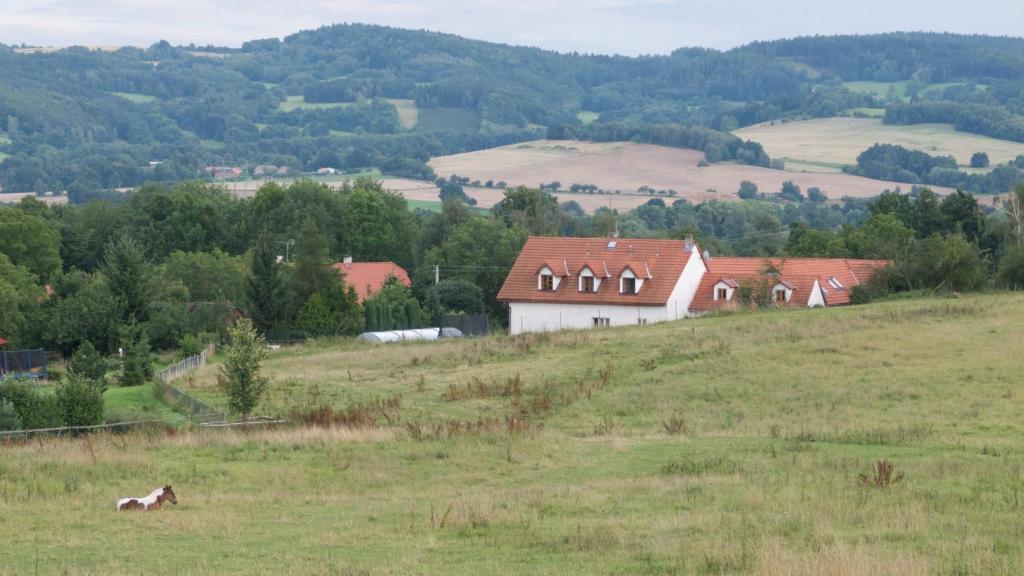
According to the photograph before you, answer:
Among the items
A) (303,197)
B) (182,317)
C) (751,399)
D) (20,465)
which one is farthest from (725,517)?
(303,197)

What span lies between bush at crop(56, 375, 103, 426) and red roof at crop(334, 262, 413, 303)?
47.1m

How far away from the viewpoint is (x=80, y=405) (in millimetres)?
29469

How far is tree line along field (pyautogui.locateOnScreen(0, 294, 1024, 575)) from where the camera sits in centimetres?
1591

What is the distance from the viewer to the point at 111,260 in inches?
2269

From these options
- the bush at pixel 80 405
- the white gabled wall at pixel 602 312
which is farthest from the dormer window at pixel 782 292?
the bush at pixel 80 405

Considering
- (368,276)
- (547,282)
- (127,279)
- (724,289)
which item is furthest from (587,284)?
(127,279)

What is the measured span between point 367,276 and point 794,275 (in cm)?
2704

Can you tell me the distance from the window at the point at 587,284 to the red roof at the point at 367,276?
14387 millimetres

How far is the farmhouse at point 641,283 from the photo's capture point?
64.5 metres

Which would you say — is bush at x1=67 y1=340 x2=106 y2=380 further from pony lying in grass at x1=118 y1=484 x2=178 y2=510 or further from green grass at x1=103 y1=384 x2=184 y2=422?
pony lying in grass at x1=118 y1=484 x2=178 y2=510

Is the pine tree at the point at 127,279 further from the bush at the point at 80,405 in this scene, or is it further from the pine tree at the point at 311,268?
the bush at the point at 80,405

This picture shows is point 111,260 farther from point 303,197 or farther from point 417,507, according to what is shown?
point 303,197

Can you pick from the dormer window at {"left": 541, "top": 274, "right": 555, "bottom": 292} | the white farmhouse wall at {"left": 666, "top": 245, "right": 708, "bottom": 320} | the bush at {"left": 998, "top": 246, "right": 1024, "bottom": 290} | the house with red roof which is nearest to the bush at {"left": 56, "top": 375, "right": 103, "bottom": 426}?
the white farmhouse wall at {"left": 666, "top": 245, "right": 708, "bottom": 320}

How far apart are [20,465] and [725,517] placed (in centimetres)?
1231
